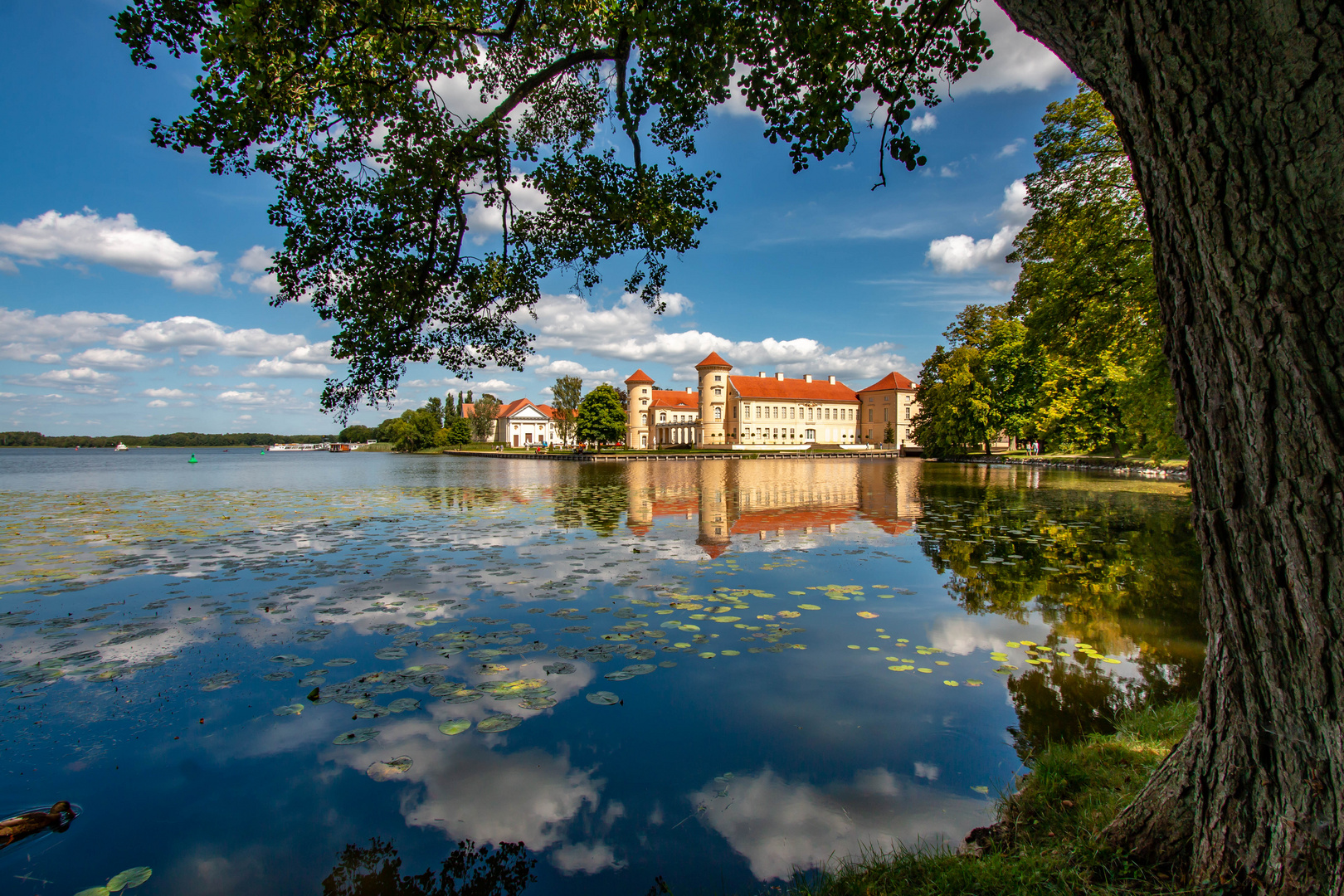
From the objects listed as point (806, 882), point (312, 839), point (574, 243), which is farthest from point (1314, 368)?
point (574, 243)

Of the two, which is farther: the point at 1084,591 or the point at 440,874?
the point at 1084,591

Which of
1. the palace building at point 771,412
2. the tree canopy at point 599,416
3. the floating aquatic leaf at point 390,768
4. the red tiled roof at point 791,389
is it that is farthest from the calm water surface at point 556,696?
the red tiled roof at point 791,389

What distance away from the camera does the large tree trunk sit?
147 cm

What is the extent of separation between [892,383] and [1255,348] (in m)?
88.2

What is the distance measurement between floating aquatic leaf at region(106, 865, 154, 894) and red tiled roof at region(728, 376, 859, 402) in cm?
7791

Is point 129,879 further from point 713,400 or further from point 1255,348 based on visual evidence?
point 713,400

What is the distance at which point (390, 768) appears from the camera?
3.19m

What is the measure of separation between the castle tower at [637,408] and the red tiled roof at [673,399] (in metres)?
5.76

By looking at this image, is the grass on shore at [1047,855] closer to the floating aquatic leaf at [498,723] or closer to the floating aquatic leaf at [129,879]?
the floating aquatic leaf at [498,723]

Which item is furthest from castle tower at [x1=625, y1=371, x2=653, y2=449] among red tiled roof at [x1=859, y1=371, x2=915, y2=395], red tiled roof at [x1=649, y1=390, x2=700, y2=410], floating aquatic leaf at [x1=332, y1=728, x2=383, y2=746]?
floating aquatic leaf at [x1=332, y1=728, x2=383, y2=746]

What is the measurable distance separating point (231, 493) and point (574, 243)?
19.1 metres

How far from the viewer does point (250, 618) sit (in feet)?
19.0

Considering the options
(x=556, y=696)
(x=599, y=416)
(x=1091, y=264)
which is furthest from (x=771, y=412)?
(x=556, y=696)

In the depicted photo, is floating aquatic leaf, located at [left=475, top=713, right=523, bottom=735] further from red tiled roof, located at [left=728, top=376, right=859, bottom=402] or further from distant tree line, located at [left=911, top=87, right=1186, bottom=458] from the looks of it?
red tiled roof, located at [left=728, top=376, right=859, bottom=402]
